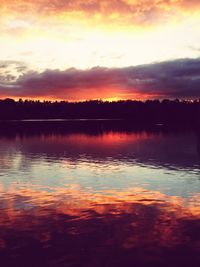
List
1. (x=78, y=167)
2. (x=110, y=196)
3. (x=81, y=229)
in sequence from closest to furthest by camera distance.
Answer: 1. (x=81, y=229)
2. (x=110, y=196)
3. (x=78, y=167)

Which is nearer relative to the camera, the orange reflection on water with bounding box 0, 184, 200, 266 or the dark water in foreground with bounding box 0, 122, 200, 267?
the dark water in foreground with bounding box 0, 122, 200, 267

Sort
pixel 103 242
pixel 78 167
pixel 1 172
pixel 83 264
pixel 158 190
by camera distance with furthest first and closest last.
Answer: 1. pixel 78 167
2. pixel 1 172
3. pixel 158 190
4. pixel 103 242
5. pixel 83 264

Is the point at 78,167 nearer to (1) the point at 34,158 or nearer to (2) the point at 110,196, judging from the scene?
→ (1) the point at 34,158

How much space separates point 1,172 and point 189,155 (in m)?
35.8

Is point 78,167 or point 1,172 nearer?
point 1,172

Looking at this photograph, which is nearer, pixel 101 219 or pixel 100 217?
pixel 101 219

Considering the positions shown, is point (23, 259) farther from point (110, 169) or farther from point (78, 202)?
point (110, 169)

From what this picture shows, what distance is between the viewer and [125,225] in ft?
86.0

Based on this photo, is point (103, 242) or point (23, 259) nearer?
point (23, 259)

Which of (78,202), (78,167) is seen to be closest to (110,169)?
(78,167)

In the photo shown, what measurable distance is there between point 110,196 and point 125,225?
8.74 metres

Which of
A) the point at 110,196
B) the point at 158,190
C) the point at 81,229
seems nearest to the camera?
the point at 81,229

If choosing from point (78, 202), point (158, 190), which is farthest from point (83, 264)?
point (158, 190)

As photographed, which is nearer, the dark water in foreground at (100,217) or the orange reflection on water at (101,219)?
the dark water in foreground at (100,217)
